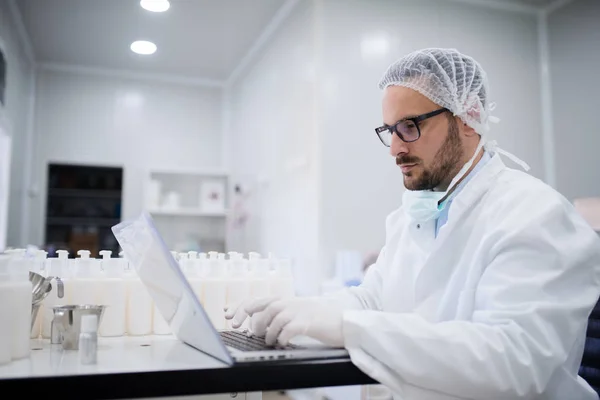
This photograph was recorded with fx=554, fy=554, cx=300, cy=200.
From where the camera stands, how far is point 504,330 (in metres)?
0.98

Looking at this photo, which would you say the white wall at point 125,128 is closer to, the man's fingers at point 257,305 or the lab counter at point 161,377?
the man's fingers at point 257,305

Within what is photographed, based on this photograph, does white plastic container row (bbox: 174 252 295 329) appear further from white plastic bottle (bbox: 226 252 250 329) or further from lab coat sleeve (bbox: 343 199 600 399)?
lab coat sleeve (bbox: 343 199 600 399)

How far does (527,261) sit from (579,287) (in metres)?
0.13

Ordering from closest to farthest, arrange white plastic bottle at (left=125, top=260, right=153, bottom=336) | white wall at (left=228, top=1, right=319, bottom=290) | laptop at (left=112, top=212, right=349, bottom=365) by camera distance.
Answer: laptop at (left=112, top=212, right=349, bottom=365) < white plastic bottle at (left=125, top=260, right=153, bottom=336) < white wall at (left=228, top=1, right=319, bottom=290)

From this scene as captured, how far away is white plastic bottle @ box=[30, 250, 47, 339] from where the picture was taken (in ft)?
4.29

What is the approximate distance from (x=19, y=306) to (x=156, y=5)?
321cm

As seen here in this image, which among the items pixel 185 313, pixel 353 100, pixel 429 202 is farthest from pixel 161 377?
pixel 353 100

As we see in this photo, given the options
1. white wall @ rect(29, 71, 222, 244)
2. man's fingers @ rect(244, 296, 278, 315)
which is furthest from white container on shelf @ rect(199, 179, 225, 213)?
man's fingers @ rect(244, 296, 278, 315)

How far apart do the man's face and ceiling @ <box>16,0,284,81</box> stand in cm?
263

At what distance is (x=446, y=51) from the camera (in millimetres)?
1474

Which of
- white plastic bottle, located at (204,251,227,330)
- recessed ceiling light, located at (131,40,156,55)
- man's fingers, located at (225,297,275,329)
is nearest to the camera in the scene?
man's fingers, located at (225,297,275,329)

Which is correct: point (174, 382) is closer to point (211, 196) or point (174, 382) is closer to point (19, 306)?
point (19, 306)

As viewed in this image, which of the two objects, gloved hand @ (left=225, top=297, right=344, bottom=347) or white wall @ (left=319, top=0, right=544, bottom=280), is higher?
white wall @ (left=319, top=0, right=544, bottom=280)

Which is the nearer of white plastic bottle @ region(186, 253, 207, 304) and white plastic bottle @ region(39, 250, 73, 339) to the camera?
white plastic bottle @ region(39, 250, 73, 339)
